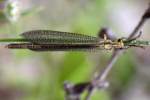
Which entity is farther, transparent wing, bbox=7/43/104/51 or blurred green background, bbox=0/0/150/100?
blurred green background, bbox=0/0/150/100

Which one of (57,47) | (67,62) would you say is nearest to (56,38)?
(57,47)

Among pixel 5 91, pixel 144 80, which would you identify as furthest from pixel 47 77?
pixel 144 80

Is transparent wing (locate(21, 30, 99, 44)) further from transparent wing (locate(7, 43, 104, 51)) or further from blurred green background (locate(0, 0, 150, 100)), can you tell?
blurred green background (locate(0, 0, 150, 100))

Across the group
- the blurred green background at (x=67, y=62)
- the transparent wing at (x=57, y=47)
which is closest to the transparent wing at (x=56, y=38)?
the transparent wing at (x=57, y=47)

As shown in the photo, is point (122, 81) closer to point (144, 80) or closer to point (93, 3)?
point (144, 80)

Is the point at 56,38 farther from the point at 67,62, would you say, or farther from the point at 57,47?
the point at 67,62

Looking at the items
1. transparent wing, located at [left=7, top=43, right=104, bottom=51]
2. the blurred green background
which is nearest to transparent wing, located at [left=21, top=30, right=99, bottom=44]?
transparent wing, located at [left=7, top=43, right=104, bottom=51]

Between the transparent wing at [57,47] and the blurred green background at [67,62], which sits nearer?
the transparent wing at [57,47]

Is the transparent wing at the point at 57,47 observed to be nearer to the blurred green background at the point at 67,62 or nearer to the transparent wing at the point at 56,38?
the transparent wing at the point at 56,38

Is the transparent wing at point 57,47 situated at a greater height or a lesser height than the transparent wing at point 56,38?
lesser
